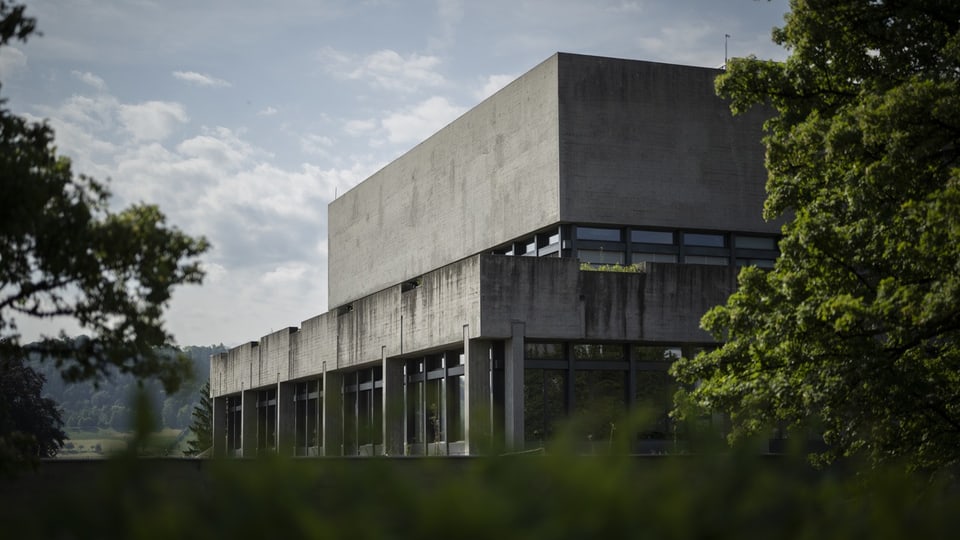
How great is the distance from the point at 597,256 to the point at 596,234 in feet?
2.70

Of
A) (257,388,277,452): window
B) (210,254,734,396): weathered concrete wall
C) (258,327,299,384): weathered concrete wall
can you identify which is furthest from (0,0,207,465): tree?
(257,388,277,452): window

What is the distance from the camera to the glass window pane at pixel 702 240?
1638 inches

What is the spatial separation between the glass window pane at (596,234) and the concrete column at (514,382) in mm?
8192

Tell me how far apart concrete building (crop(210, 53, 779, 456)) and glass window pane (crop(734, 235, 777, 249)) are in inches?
2.1

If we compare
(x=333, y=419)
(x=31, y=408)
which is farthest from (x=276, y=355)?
(x=333, y=419)

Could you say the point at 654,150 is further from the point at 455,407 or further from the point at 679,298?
the point at 455,407

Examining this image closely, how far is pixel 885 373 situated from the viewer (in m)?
17.9

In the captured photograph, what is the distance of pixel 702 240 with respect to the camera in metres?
41.8

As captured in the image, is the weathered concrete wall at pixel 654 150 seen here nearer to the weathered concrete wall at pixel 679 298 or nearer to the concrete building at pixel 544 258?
the concrete building at pixel 544 258

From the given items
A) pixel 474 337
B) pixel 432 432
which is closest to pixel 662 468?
pixel 474 337

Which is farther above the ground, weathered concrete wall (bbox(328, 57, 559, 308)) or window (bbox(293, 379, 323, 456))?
weathered concrete wall (bbox(328, 57, 559, 308))

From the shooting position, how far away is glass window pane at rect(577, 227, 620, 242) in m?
40.1

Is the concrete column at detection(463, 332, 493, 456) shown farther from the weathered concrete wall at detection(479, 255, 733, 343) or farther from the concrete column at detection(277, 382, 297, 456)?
the concrete column at detection(277, 382, 297, 456)

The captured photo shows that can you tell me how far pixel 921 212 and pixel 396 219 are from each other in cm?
3618
